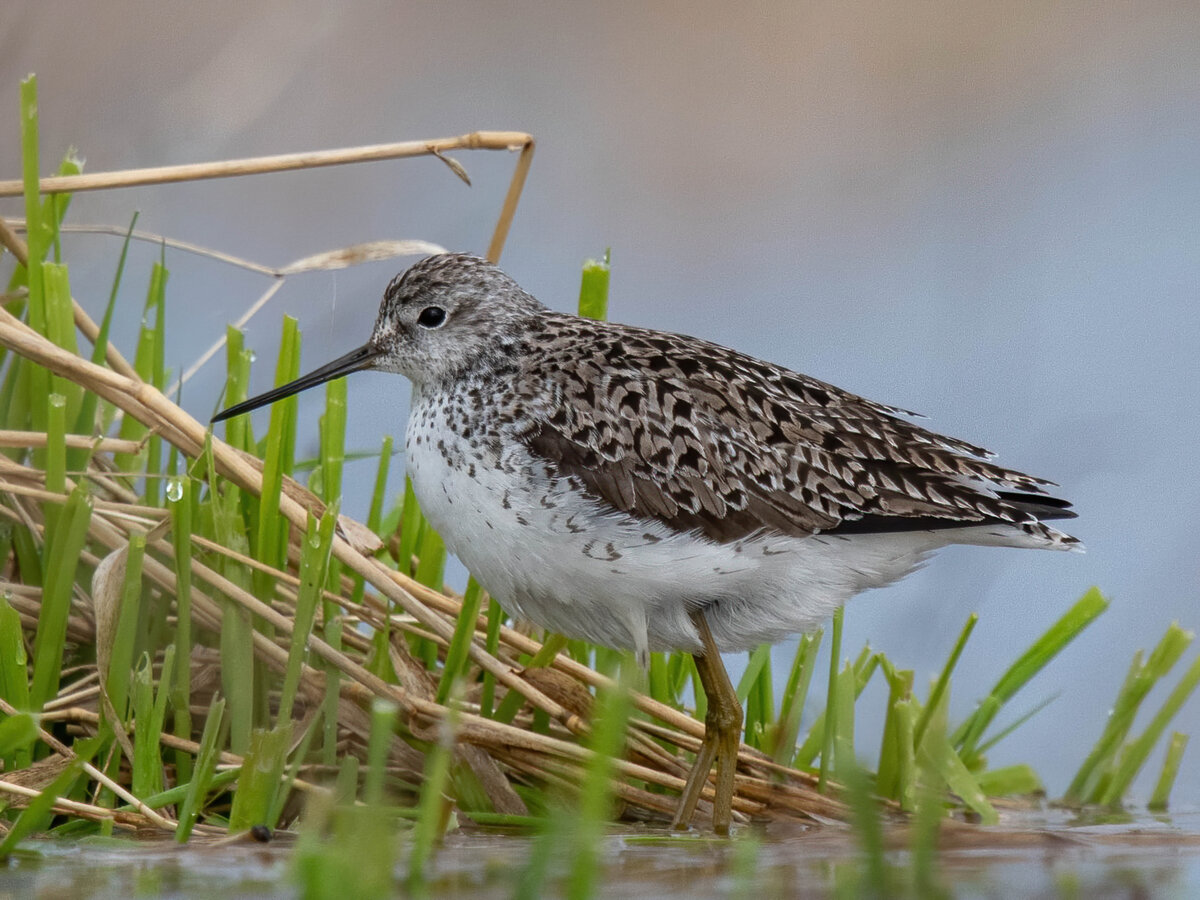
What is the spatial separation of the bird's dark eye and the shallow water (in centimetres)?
187

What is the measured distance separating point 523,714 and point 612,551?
1111 millimetres

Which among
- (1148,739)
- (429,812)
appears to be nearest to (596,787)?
(429,812)

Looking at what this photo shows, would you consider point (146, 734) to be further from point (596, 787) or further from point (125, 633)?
point (596, 787)

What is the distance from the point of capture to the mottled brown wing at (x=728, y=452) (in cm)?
445

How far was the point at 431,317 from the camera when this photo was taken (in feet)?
16.4

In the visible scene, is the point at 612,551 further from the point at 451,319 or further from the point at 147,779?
the point at 147,779

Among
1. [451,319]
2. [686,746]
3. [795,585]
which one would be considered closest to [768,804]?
[686,746]

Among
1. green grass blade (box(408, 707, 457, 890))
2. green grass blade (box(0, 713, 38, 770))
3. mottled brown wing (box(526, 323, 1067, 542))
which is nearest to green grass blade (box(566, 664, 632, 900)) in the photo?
green grass blade (box(408, 707, 457, 890))

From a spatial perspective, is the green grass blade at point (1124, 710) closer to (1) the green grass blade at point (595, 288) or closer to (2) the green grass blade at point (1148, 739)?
(2) the green grass blade at point (1148, 739)

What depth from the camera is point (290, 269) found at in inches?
206

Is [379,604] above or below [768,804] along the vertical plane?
above

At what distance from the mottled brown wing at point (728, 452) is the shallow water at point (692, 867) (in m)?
1.06

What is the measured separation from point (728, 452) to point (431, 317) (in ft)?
3.94

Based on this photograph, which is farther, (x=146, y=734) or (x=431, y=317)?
(x=431, y=317)
